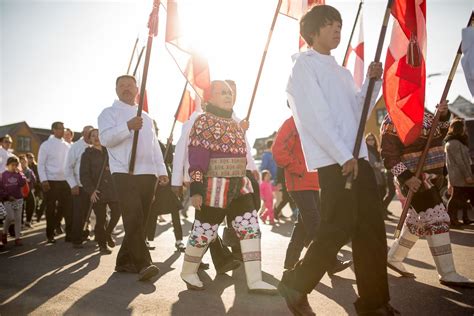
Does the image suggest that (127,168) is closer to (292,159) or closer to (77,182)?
(292,159)

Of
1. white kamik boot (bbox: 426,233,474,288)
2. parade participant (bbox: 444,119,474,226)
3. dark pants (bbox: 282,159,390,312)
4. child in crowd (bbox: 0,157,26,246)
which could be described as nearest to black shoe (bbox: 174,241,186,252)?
child in crowd (bbox: 0,157,26,246)

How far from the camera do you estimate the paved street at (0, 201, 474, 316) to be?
341cm

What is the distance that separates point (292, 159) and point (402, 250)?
4.69 feet

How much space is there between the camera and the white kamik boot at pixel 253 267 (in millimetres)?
3857

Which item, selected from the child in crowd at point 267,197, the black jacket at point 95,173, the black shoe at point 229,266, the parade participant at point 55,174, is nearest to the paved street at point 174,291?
the black shoe at point 229,266

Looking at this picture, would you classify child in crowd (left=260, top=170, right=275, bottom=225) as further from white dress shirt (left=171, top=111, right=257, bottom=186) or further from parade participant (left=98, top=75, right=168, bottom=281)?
white dress shirt (left=171, top=111, right=257, bottom=186)

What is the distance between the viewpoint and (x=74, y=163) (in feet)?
25.8

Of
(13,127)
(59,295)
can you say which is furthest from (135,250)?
(13,127)

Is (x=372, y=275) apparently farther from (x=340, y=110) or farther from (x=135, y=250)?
(x=135, y=250)

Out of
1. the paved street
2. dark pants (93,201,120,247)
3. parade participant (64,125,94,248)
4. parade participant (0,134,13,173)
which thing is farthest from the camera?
parade participant (0,134,13,173)

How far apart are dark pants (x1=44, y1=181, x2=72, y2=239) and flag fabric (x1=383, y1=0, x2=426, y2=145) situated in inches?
257

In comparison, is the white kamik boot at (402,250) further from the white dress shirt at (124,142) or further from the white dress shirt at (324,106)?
the white dress shirt at (124,142)

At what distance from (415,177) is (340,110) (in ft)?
4.54

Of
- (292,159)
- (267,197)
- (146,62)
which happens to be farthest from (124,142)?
(267,197)
